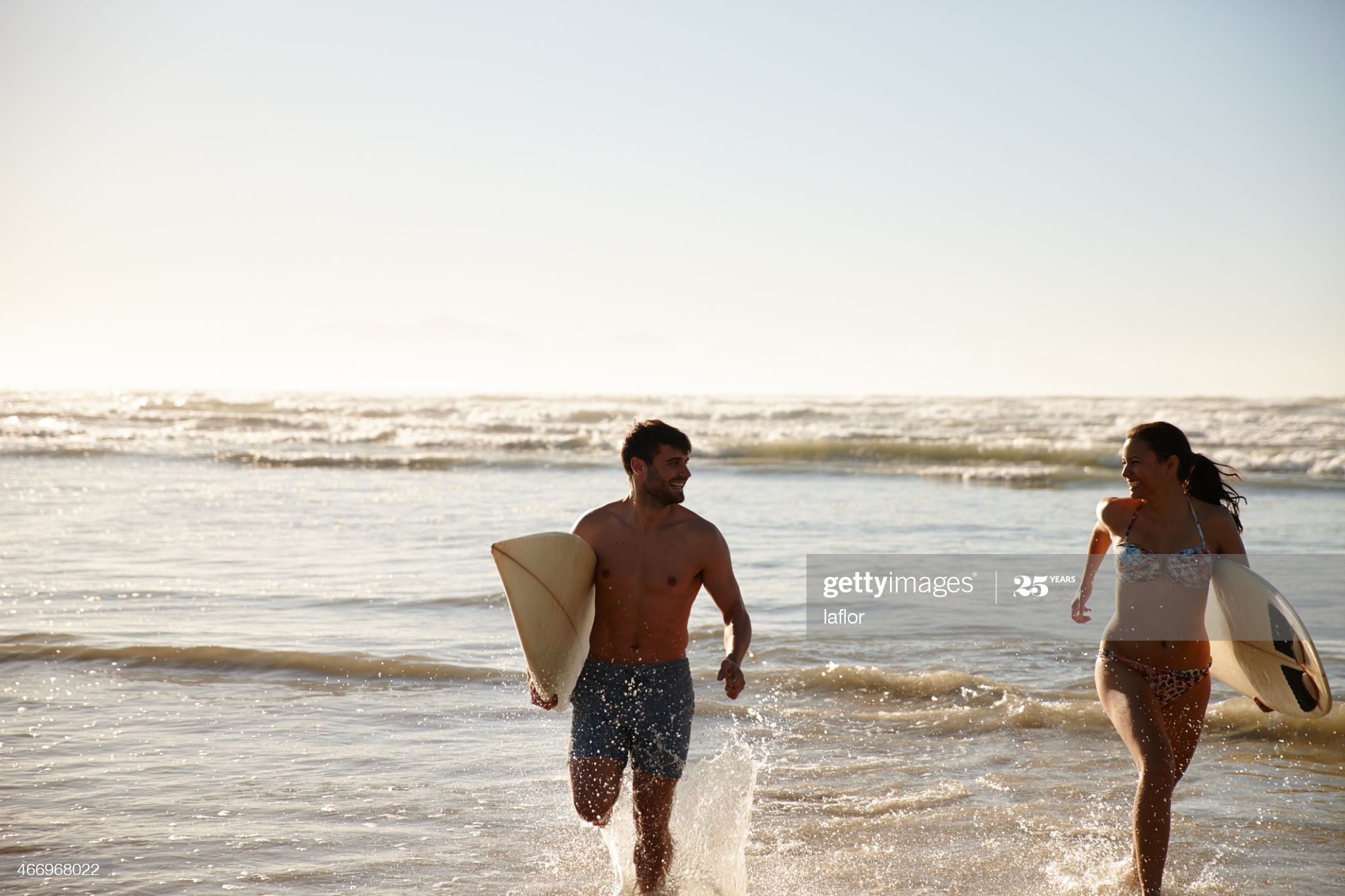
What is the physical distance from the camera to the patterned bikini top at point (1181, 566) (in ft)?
13.9

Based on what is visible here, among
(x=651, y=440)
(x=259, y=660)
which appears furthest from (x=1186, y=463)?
(x=259, y=660)

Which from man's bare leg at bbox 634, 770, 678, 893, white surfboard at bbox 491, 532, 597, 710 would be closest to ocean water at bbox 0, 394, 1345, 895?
man's bare leg at bbox 634, 770, 678, 893

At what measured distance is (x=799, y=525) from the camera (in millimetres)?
14648

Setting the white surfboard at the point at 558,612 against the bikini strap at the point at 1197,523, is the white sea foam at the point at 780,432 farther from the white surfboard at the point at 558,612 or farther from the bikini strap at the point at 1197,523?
the white surfboard at the point at 558,612

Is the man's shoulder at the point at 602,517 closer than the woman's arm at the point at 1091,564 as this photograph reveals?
Yes

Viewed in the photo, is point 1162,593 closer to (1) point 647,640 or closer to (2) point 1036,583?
(1) point 647,640

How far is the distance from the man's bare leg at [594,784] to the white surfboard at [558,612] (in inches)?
9.7

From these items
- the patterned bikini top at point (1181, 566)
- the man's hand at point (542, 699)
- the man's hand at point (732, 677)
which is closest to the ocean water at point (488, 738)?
the man's hand at point (542, 699)

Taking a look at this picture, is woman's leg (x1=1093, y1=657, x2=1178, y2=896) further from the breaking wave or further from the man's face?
the breaking wave

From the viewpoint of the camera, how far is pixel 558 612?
4090 mm

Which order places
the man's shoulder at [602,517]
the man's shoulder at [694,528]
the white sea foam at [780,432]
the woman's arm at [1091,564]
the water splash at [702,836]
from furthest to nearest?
the white sea foam at [780,432] < the woman's arm at [1091,564] < the water splash at [702,836] < the man's shoulder at [602,517] < the man's shoulder at [694,528]

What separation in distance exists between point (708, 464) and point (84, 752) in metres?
20.5

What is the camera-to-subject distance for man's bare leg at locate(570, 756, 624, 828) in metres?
3.96

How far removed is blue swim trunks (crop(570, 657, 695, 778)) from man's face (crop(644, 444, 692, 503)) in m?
0.64
